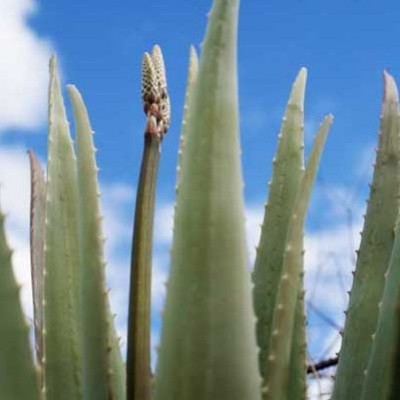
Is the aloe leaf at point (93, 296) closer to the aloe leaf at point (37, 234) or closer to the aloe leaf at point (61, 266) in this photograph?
the aloe leaf at point (61, 266)

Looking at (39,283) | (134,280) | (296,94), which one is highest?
(296,94)

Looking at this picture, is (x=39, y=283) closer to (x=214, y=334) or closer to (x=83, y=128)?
(x=83, y=128)

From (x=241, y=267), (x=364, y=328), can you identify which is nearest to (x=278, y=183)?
(x=364, y=328)

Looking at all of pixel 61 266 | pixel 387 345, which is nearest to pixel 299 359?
pixel 387 345

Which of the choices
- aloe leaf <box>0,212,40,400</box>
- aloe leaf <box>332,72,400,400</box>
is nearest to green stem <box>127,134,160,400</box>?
aloe leaf <box>0,212,40,400</box>

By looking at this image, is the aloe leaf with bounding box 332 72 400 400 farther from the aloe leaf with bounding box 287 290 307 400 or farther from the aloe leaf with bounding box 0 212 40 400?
the aloe leaf with bounding box 0 212 40 400
